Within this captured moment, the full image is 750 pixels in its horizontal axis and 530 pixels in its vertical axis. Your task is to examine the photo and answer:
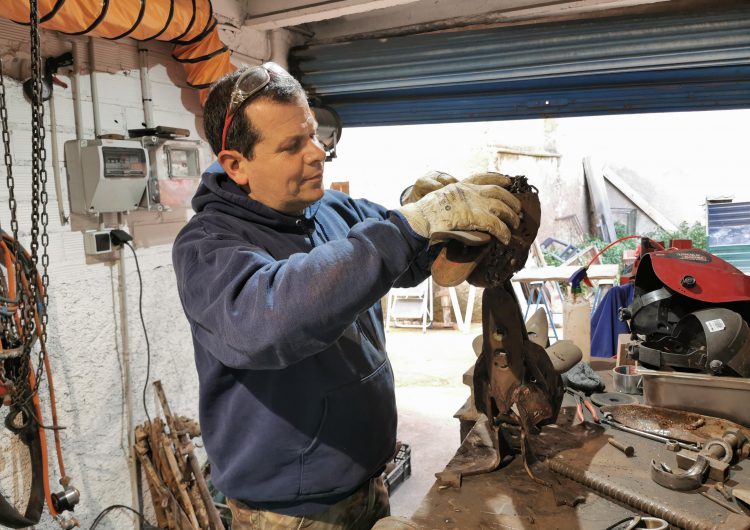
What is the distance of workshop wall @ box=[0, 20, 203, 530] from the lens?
2.27 meters

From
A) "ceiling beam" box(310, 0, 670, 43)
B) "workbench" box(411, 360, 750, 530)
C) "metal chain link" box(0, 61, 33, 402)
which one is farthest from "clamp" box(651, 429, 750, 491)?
"ceiling beam" box(310, 0, 670, 43)

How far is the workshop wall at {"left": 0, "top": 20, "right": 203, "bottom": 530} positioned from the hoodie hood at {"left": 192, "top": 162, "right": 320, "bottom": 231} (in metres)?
1.32

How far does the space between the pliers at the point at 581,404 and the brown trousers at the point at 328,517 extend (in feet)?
2.60

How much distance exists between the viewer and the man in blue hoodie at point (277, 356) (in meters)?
1.10

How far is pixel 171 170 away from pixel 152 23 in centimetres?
72

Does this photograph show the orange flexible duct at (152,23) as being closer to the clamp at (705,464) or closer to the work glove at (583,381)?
the work glove at (583,381)

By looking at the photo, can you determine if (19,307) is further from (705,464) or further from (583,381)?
(705,464)

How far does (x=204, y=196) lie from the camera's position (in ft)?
4.61

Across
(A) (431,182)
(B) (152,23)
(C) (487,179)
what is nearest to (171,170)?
(B) (152,23)

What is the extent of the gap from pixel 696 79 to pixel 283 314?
3168 mm

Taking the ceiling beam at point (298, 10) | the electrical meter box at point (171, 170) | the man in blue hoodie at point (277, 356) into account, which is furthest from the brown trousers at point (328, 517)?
the ceiling beam at point (298, 10)

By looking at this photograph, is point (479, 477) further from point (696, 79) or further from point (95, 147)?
point (696, 79)

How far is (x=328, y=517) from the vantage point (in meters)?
1.42

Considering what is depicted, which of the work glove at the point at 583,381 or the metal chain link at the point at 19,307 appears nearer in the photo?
the metal chain link at the point at 19,307
